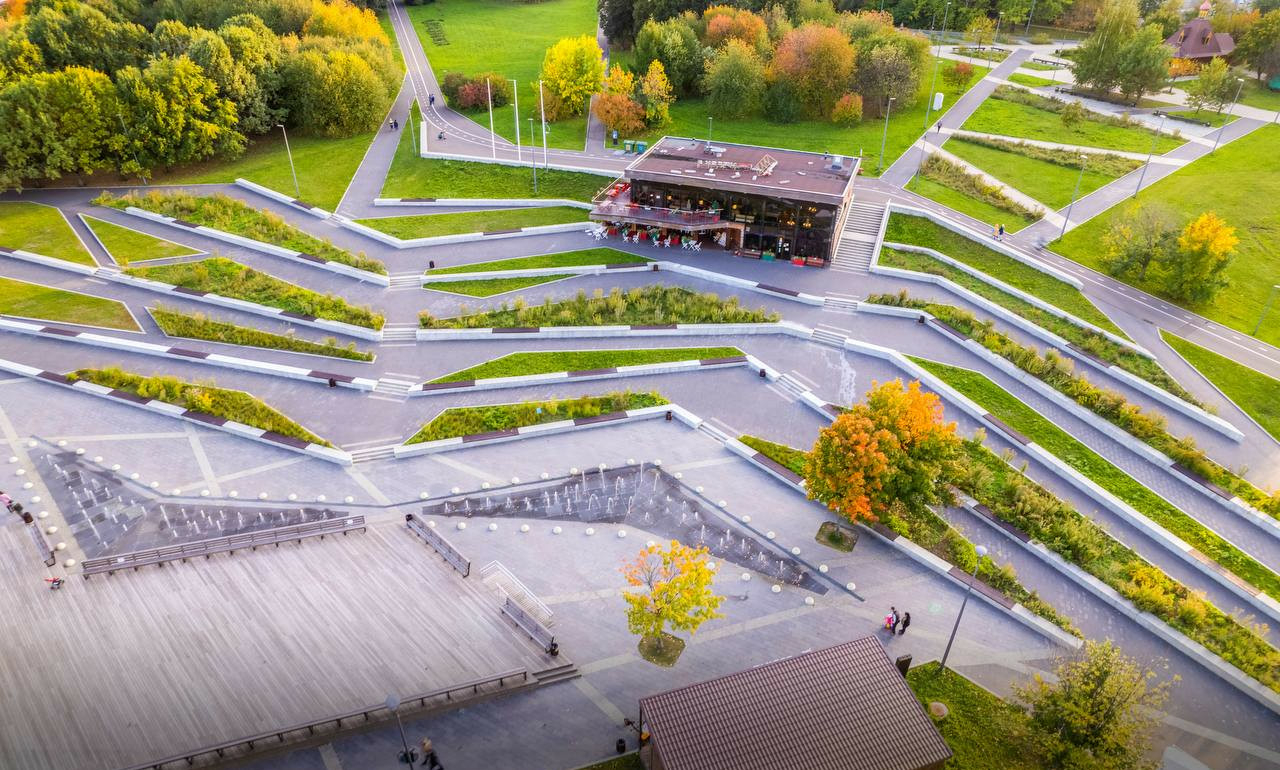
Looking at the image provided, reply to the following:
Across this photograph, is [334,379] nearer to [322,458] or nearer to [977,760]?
[322,458]

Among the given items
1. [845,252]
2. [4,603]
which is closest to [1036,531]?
[845,252]

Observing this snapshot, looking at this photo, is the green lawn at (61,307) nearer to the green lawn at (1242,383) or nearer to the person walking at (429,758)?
the person walking at (429,758)

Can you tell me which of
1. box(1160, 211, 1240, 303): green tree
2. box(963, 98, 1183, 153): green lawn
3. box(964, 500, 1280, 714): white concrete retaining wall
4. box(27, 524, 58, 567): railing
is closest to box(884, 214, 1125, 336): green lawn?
box(1160, 211, 1240, 303): green tree

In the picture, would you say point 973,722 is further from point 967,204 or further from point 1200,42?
point 1200,42

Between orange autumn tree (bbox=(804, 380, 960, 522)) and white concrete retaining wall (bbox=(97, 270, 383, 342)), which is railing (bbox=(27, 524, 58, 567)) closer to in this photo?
white concrete retaining wall (bbox=(97, 270, 383, 342))

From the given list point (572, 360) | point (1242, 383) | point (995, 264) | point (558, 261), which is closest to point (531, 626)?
point (572, 360)

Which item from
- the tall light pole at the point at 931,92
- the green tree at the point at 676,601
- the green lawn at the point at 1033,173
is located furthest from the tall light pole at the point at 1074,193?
the green tree at the point at 676,601
